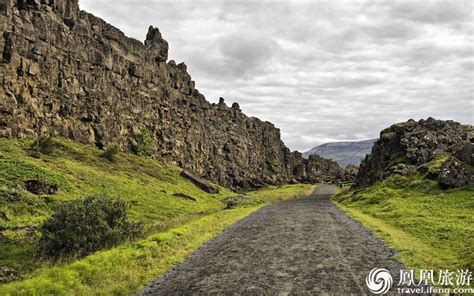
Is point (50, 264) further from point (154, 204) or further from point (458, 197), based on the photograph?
point (458, 197)

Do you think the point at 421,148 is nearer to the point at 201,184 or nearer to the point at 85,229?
the point at 201,184

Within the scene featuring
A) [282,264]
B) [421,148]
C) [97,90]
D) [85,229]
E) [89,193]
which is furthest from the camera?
[97,90]

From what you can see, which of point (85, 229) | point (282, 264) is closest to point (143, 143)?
point (85, 229)

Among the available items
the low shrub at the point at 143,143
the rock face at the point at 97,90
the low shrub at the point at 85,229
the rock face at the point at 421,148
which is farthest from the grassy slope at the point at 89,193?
the rock face at the point at 421,148

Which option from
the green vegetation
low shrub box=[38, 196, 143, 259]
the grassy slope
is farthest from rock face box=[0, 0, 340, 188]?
the green vegetation

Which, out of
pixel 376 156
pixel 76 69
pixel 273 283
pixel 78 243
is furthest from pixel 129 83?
pixel 273 283

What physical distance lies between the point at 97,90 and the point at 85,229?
70.4 metres

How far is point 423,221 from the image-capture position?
88.1 ft

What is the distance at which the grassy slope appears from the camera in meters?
14.7

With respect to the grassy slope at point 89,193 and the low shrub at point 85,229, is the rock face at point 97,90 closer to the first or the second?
the grassy slope at point 89,193

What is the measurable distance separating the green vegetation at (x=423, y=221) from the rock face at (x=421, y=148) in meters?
3.02

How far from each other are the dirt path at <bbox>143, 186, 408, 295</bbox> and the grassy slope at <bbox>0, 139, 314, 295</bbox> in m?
1.57

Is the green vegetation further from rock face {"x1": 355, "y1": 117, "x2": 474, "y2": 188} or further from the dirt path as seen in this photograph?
rock face {"x1": 355, "y1": 117, "x2": 474, "y2": 188}

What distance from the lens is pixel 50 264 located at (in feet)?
61.5
